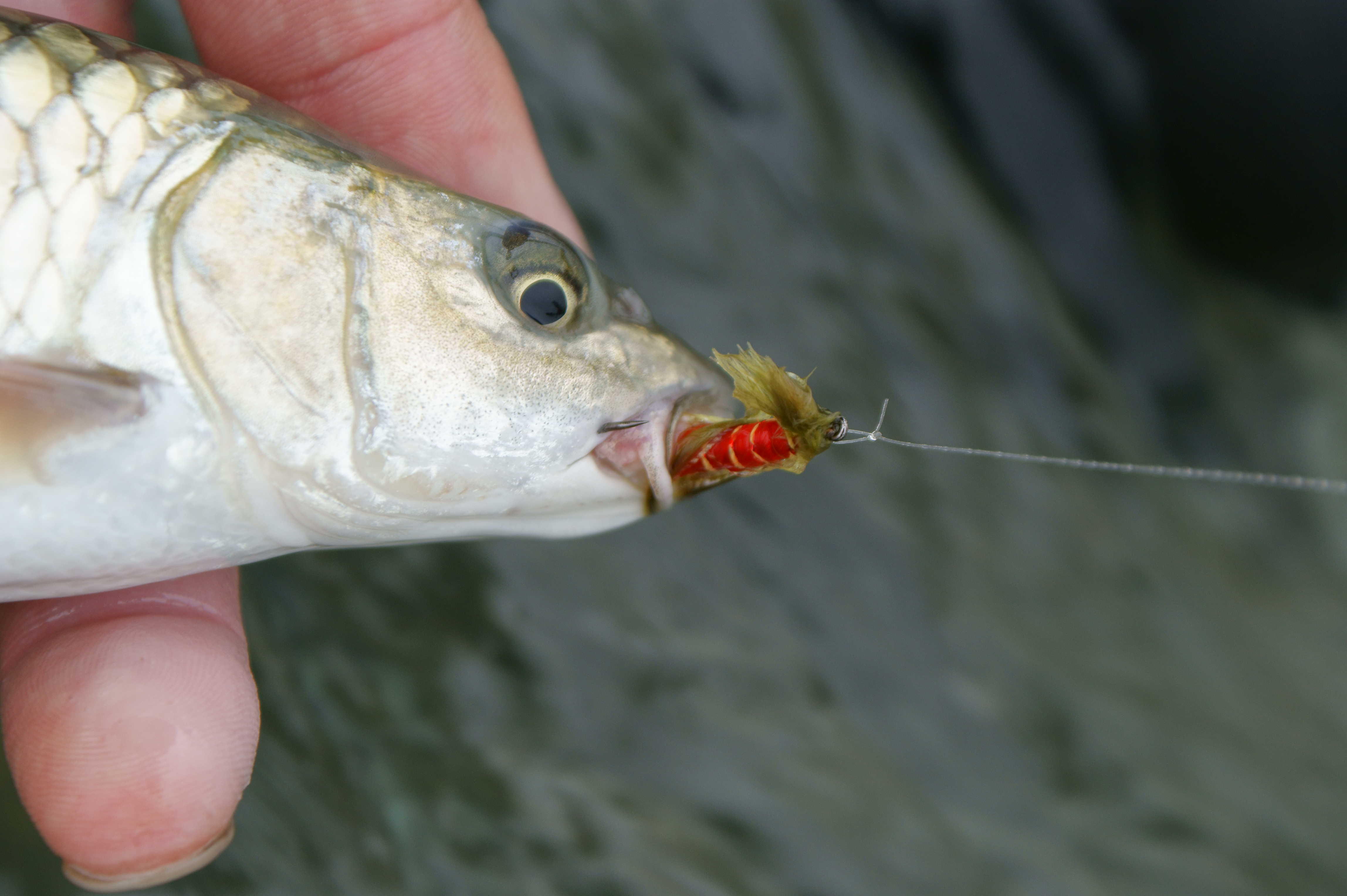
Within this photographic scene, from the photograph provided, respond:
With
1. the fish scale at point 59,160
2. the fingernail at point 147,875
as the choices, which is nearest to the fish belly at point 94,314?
the fish scale at point 59,160

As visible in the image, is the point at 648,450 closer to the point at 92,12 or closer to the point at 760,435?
the point at 760,435

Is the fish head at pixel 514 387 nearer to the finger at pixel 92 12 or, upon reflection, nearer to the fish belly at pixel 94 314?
the fish belly at pixel 94 314

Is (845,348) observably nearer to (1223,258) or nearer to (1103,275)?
(1103,275)

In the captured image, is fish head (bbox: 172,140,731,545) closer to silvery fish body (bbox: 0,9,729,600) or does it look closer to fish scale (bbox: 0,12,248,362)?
silvery fish body (bbox: 0,9,729,600)

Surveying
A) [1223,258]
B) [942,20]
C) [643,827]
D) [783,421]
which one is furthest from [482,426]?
[1223,258]

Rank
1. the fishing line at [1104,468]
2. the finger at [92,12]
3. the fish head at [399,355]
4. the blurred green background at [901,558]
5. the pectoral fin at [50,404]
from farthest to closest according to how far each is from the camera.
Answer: the blurred green background at [901,558], the finger at [92,12], the fishing line at [1104,468], the fish head at [399,355], the pectoral fin at [50,404]

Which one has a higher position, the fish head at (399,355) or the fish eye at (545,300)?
the fish eye at (545,300)
